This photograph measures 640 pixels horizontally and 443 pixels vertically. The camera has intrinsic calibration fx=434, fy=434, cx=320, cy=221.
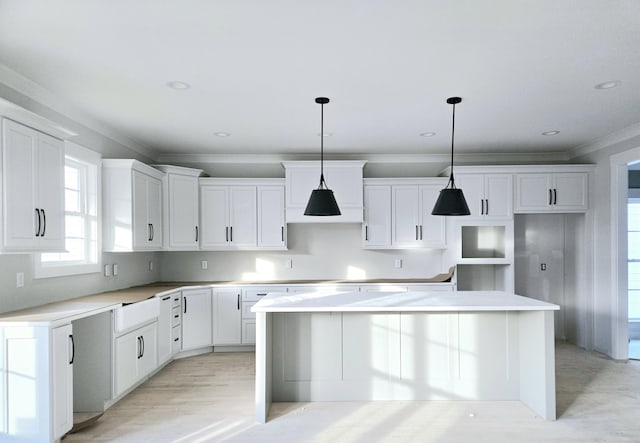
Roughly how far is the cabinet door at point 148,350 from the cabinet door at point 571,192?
4.93m

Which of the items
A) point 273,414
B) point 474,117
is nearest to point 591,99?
point 474,117

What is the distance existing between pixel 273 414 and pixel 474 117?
323 centimetres

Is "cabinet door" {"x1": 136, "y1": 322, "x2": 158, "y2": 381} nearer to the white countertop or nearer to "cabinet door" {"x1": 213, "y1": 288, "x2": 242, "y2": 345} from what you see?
"cabinet door" {"x1": 213, "y1": 288, "x2": 242, "y2": 345}

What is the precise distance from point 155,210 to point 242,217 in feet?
3.56

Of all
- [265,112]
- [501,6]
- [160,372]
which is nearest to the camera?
[501,6]

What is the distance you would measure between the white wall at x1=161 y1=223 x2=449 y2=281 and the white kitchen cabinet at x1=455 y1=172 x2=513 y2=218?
85cm

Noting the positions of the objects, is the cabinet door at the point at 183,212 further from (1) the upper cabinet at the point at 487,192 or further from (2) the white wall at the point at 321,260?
(1) the upper cabinet at the point at 487,192

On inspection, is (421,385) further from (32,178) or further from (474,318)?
(32,178)

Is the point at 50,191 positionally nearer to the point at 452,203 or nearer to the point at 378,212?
the point at 452,203

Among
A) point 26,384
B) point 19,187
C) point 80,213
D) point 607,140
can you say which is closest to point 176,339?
point 80,213

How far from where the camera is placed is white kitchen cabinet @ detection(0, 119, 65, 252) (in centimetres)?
267

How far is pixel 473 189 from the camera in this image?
5.51 meters

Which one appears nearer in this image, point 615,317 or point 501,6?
point 501,6

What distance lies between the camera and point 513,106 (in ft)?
12.6
